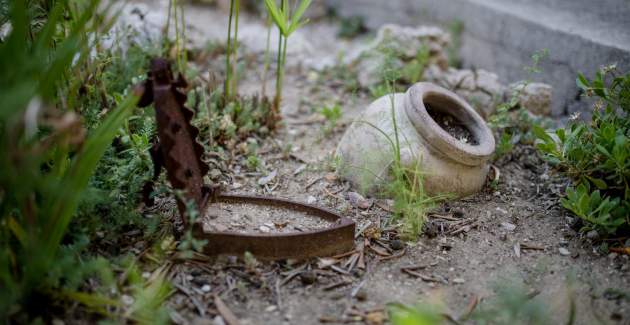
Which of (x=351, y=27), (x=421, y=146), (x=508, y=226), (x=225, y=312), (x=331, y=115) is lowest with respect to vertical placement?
(x=225, y=312)

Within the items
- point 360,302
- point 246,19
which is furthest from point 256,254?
point 246,19

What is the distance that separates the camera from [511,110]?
337 cm

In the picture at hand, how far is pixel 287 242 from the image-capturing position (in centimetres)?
207

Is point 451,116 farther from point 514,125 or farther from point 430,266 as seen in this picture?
point 430,266

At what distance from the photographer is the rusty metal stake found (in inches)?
73.7

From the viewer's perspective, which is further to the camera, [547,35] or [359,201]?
[547,35]

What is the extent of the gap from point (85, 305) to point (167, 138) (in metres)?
0.68

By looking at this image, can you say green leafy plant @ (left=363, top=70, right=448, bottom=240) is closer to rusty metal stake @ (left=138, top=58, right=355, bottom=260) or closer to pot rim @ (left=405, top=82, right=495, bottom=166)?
pot rim @ (left=405, top=82, right=495, bottom=166)

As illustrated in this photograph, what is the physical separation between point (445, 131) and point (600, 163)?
2.45ft

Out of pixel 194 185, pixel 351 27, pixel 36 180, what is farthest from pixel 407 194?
pixel 351 27

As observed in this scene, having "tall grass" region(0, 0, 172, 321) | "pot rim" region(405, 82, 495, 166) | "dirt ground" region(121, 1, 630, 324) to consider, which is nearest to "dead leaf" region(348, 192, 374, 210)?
"dirt ground" region(121, 1, 630, 324)

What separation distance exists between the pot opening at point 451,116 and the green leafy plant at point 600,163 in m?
0.41


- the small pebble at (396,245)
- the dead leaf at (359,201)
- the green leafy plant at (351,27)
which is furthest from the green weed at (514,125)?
the green leafy plant at (351,27)

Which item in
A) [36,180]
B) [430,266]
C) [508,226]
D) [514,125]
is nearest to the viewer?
[36,180]
